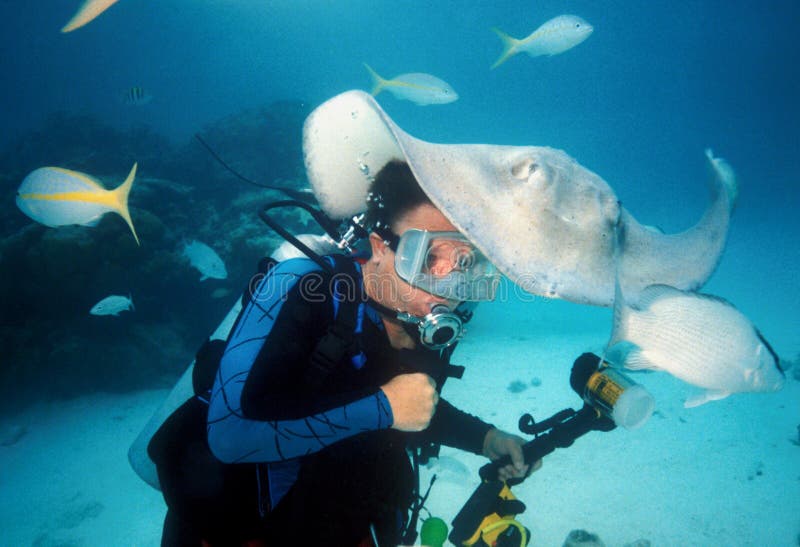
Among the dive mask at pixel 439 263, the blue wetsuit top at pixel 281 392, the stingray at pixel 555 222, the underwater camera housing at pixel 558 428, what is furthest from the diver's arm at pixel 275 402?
the underwater camera housing at pixel 558 428

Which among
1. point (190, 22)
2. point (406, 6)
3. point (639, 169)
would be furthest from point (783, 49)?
point (190, 22)

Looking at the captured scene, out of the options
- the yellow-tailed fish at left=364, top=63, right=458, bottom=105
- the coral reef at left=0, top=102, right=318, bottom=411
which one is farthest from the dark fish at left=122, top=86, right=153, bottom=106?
the yellow-tailed fish at left=364, top=63, right=458, bottom=105

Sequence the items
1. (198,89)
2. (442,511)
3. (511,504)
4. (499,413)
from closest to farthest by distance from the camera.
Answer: (511,504)
(442,511)
(499,413)
(198,89)

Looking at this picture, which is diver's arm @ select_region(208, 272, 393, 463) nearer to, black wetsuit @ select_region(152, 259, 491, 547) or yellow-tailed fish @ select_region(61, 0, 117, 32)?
black wetsuit @ select_region(152, 259, 491, 547)

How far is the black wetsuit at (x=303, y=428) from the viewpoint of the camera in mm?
1689

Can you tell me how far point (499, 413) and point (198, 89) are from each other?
111 meters

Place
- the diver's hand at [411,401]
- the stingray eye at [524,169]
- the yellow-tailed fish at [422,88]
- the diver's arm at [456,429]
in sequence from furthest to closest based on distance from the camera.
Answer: the yellow-tailed fish at [422,88] → the diver's arm at [456,429] → the diver's hand at [411,401] → the stingray eye at [524,169]

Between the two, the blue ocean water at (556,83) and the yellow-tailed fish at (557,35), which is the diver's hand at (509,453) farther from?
the blue ocean water at (556,83)

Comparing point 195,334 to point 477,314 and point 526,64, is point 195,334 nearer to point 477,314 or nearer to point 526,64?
point 477,314

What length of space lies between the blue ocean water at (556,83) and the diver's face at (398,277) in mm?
27192

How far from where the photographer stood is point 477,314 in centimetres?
1554

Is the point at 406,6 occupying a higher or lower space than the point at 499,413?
higher

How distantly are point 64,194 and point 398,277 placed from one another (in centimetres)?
485

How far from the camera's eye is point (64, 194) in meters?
4.58
